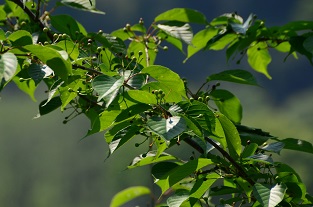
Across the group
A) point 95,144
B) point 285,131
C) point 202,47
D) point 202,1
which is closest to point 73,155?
point 95,144

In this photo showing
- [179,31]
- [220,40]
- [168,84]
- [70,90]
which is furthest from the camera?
[220,40]

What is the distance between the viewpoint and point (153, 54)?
8.84ft

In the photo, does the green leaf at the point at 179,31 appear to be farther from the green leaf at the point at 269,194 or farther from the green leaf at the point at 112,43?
the green leaf at the point at 269,194

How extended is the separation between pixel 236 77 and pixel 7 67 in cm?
104

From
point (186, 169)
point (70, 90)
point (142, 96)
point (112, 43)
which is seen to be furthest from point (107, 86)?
point (112, 43)

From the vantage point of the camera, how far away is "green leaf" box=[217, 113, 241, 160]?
69.9 inches

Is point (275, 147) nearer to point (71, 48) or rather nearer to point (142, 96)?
point (142, 96)

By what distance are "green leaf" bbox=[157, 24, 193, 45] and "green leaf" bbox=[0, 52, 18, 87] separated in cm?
110

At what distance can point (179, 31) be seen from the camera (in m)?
2.60

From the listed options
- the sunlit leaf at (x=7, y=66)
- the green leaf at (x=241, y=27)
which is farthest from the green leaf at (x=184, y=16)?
the sunlit leaf at (x=7, y=66)

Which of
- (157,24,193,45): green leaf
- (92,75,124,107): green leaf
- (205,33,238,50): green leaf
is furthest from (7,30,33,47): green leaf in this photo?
(205,33,238,50): green leaf

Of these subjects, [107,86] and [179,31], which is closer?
[107,86]

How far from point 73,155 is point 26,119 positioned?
39.5 ft

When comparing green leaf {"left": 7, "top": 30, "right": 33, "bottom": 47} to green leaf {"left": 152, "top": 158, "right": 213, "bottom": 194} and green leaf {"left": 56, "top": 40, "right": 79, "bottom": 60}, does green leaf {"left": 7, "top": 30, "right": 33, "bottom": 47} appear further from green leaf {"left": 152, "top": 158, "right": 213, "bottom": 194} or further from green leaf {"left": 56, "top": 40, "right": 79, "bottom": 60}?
green leaf {"left": 152, "top": 158, "right": 213, "bottom": 194}
